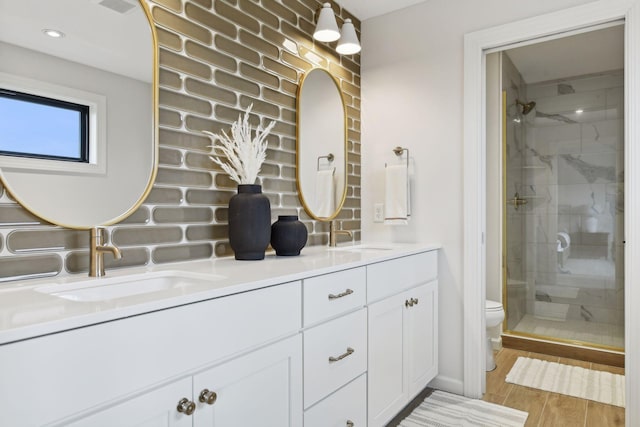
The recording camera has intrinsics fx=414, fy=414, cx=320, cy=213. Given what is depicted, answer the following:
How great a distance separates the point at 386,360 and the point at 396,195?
107cm

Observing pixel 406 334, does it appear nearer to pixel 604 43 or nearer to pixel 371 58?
pixel 371 58

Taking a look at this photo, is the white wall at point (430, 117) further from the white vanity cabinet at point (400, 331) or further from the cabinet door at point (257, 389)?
the cabinet door at point (257, 389)

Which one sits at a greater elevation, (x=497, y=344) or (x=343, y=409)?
(x=343, y=409)

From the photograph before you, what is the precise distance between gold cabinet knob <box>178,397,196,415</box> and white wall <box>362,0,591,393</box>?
1.85 m

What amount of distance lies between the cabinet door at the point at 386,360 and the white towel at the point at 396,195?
26.3 inches

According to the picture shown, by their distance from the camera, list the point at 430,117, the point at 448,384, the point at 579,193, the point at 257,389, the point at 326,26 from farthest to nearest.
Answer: the point at 579,193, the point at 430,117, the point at 448,384, the point at 326,26, the point at 257,389

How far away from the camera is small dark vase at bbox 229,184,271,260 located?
1.68 meters

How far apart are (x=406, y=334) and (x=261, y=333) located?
112 cm

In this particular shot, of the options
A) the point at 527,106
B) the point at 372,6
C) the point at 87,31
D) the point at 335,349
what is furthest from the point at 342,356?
the point at 527,106

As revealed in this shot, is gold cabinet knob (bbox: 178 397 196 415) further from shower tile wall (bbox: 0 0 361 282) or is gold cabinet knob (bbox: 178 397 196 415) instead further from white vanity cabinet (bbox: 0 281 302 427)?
shower tile wall (bbox: 0 0 361 282)

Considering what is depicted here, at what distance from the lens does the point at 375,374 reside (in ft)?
6.05

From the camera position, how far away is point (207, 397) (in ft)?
3.43

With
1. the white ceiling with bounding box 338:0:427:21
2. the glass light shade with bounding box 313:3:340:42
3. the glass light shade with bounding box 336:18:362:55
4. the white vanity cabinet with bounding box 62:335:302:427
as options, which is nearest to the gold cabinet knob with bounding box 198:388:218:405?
the white vanity cabinet with bounding box 62:335:302:427

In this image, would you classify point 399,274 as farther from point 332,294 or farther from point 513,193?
point 513,193
